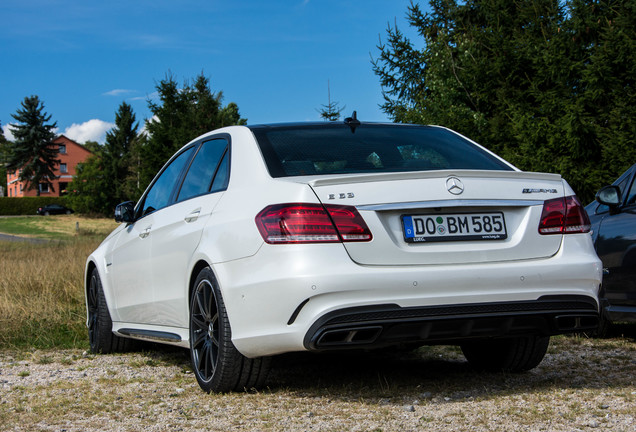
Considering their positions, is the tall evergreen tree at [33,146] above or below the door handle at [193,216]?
above

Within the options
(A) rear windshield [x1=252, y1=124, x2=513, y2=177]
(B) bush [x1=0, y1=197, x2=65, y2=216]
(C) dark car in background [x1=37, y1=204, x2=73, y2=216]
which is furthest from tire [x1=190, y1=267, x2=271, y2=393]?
(B) bush [x1=0, y1=197, x2=65, y2=216]

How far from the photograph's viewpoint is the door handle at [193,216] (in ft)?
16.0

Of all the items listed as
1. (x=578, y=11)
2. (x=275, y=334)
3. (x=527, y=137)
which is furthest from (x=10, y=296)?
(x=578, y=11)

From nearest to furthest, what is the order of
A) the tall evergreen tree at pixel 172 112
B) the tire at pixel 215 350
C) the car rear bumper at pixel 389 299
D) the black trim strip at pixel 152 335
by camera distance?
1. the car rear bumper at pixel 389 299
2. the tire at pixel 215 350
3. the black trim strip at pixel 152 335
4. the tall evergreen tree at pixel 172 112

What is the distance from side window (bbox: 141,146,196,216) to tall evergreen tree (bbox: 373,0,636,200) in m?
13.4

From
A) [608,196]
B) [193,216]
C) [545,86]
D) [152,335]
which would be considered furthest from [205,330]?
[545,86]

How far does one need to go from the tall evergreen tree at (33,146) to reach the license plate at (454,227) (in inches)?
4085

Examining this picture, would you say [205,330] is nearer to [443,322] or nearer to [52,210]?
[443,322]

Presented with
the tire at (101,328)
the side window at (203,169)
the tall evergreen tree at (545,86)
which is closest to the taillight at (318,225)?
the side window at (203,169)

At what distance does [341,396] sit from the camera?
15.0ft

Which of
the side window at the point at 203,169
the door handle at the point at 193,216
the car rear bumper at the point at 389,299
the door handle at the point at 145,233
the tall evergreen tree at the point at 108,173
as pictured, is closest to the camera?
the car rear bumper at the point at 389,299

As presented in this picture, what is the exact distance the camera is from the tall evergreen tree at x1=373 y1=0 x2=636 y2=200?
57.9 ft

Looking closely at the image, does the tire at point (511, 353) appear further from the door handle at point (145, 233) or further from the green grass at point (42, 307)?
the green grass at point (42, 307)

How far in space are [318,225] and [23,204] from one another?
3813 inches
